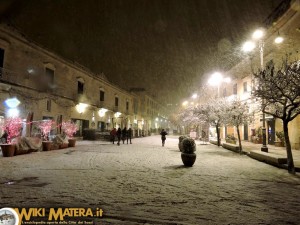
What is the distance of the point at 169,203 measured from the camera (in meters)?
5.01

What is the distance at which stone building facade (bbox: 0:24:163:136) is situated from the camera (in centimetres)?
1641

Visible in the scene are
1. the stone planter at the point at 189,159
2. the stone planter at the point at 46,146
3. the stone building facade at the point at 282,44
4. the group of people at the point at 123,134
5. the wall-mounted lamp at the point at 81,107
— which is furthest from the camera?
the wall-mounted lamp at the point at 81,107

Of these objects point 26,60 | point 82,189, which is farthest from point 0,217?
point 26,60

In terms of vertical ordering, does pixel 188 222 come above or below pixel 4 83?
below

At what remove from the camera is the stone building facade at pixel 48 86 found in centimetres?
1641

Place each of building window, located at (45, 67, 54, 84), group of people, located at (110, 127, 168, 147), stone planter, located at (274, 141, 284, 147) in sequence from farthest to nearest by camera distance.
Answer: building window, located at (45, 67, 54, 84) → group of people, located at (110, 127, 168, 147) → stone planter, located at (274, 141, 284, 147)

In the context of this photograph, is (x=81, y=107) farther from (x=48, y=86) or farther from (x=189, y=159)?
(x=189, y=159)

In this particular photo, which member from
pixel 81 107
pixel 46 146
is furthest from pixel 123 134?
pixel 46 146

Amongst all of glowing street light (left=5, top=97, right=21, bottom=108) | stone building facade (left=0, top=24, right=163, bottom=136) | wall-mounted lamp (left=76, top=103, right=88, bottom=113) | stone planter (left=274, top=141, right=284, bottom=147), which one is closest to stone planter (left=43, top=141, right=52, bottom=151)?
stone building facade (left=0, top=24, right=163, bottom=136)

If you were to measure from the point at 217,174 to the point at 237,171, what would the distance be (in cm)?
120

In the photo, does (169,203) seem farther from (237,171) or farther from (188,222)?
(237,171)

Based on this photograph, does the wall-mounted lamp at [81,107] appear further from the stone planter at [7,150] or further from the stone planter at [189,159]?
the stone planter at [189,159]

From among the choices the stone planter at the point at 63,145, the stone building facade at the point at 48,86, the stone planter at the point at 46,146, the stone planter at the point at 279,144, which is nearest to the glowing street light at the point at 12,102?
the stone building facade at the point at 48,86

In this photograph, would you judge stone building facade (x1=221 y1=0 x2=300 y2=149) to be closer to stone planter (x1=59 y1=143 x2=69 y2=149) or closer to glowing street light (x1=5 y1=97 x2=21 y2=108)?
stone planter (x1=59 y1=143 x2=69 y2=149)
